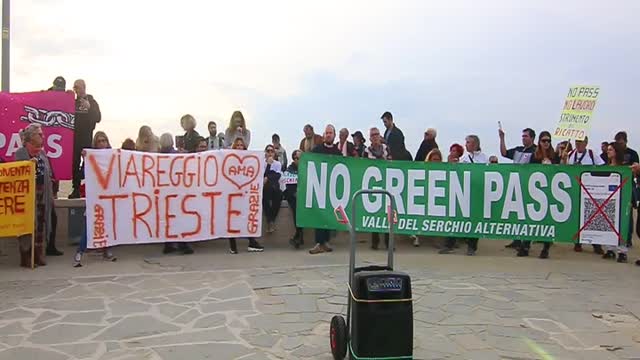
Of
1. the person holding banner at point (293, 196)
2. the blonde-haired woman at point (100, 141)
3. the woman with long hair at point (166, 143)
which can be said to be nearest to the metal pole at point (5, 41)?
the blonde-haired woman at point (100, 141)

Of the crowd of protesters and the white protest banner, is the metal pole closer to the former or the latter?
the crowd of protesters

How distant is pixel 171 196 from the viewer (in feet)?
31.0

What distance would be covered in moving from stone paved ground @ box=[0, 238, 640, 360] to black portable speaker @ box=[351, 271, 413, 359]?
2.43 feet

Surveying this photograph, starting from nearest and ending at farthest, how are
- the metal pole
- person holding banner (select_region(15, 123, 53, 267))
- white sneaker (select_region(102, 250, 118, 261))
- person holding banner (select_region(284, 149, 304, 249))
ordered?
person holding banner (select_region(15, 123, 53, 267)) < white sneaker (select_region(102, 250, 118, 261)) < person holding banner (select_region(284, 149, 304, 249)) < the metal pole

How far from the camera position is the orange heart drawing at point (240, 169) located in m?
9.72

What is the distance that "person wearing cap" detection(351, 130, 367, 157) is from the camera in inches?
433

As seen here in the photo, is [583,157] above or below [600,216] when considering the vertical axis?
above

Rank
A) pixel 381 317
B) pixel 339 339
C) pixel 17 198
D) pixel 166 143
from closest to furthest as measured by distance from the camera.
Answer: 1. pixel 381 317
2. pixel 339 339
3. pixel 17 198
4. pixel 166 143

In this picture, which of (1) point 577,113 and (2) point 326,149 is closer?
(2) point 326,149

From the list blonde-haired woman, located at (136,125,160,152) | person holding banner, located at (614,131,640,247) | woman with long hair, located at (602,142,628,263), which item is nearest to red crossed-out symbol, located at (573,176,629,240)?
woman with long hair, located at (602,142,628,263)

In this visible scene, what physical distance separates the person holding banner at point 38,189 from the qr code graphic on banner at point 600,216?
8.08 m

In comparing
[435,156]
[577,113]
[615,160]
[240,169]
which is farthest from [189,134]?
[577,113]

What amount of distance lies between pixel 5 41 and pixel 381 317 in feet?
28.6

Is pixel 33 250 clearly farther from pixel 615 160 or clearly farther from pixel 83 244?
pixel 615 160
